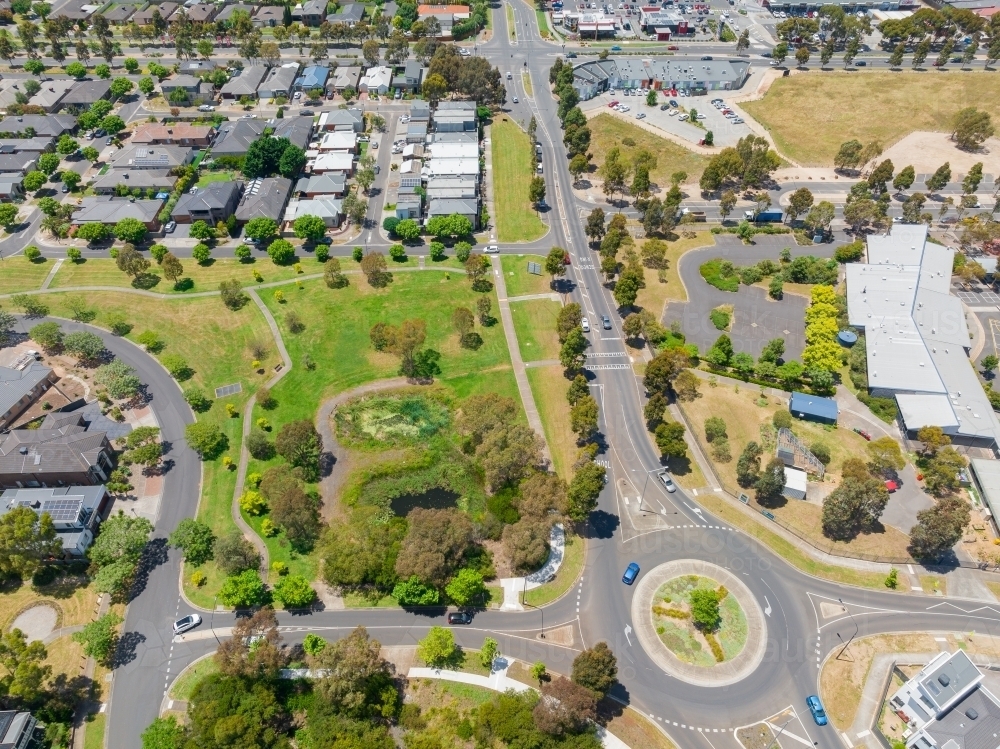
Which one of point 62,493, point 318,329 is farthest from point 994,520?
point 62,493

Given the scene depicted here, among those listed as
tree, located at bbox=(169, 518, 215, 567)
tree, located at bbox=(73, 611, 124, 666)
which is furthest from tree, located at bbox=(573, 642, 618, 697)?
tree, located at bbox=(73, 611, 124, 666)

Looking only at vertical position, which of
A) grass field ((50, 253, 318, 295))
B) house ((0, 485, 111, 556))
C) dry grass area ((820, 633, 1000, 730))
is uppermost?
grass field ((50, 253, 318, 295))

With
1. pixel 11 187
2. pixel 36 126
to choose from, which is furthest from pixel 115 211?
pixel 36 126

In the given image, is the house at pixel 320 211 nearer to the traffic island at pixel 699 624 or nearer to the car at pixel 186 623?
the car at pixel 186 623

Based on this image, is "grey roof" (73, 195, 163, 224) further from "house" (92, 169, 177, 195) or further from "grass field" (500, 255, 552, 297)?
"grass field" (500, 255, 552, 297)

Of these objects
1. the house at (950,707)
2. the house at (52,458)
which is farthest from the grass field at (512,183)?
the house at (950,707)

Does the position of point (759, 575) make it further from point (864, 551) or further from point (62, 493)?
point (62, 493)
